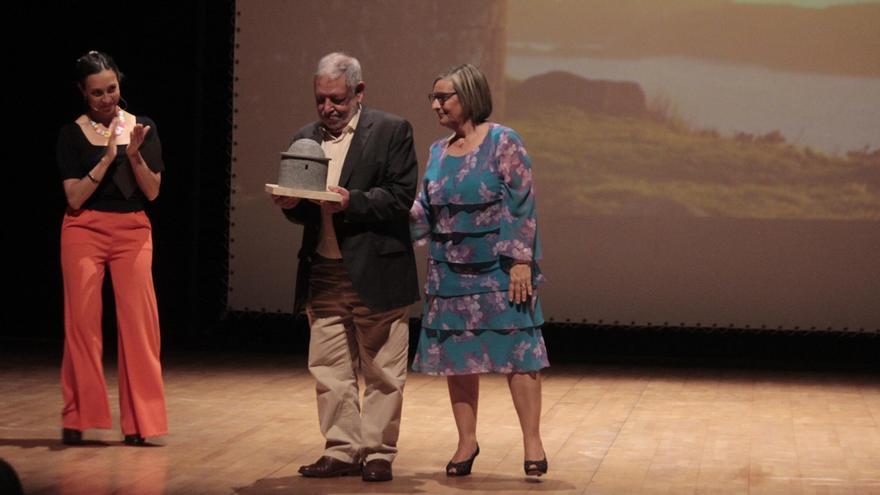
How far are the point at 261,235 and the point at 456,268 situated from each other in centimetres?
408

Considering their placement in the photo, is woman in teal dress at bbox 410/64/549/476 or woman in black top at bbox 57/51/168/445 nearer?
woman in teal dress at bbox 410/64/549/476

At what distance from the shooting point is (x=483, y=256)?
4.30m

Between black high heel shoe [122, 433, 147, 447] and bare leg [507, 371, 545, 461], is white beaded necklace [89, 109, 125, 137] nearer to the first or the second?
black high heel shoe [122, 433, 147, 447]

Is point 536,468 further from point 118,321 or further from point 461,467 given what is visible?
point 118,321

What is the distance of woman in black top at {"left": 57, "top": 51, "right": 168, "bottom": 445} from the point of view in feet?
15.8

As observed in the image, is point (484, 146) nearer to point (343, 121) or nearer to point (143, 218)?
point (343, 121)

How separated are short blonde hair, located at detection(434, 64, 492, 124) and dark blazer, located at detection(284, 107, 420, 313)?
Result: 19 centimetres

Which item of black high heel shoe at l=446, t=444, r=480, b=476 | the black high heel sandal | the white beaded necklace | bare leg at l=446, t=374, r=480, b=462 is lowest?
black high heel shoe at l=446, t=444, r=480, b=476

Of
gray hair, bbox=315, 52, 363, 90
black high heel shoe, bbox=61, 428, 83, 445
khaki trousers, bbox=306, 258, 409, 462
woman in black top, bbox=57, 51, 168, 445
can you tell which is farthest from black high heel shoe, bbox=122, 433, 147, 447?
gray hair, bbox=315, 52, 363, 90

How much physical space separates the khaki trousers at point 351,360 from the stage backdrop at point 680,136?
361 centimetres

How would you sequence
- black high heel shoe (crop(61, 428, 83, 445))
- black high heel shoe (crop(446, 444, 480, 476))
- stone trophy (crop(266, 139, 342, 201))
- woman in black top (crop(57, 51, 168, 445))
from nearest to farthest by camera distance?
stone trophy (crop(266, 139, 342, 201)) < black high heel shoe (crop(446, 444, 480, 476)) < woman in black top (crop(57, 51, 168, 445)) < black high heel shoe (crop(61, 428, 83, 445))

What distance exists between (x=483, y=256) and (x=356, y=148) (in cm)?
51

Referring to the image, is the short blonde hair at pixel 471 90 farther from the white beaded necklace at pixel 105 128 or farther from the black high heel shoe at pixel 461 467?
the white beaded necklace at pixel 105 128

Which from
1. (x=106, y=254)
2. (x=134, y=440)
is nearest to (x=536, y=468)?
(x=134, y=440)
